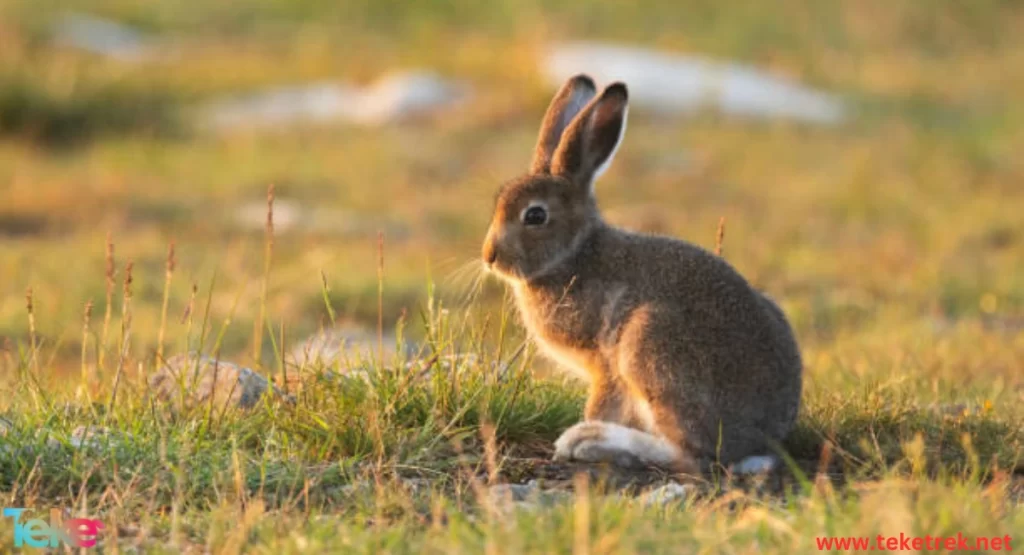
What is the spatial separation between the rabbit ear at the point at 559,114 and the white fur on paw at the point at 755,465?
3.97 feet

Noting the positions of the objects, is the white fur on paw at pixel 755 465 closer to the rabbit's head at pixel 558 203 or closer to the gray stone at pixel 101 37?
the rabbit's head at pixel 558 203

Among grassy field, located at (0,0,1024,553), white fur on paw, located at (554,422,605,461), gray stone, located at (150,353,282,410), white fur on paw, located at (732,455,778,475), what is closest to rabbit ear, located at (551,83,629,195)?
grassy field, located at (0,0,1024,553)

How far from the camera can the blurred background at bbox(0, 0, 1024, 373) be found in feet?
30.2

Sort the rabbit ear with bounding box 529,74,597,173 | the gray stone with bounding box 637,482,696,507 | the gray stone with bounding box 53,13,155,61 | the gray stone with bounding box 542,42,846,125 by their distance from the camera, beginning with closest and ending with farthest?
the gray stone with bounding box 637,482,696,507
the rabbit ear with bounding box 529,74,597,173
the gray stone with bounding box 542,42,846,125
the gray stone with bounding box 53,13,155,61

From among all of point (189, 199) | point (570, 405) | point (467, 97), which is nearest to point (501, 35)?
point (467, 97)

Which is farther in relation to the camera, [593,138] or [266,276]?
[593,138]

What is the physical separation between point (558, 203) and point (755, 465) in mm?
1068

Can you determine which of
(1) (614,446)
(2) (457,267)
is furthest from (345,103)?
(1) (614,446)

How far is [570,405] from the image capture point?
5.23 meters

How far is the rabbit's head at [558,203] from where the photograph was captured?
5074mm

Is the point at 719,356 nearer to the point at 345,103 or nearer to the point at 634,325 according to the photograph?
the point at 634,325

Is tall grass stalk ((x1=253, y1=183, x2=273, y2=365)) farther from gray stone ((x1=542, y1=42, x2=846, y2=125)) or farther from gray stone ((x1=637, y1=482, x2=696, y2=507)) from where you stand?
gray stone ((x1=542, y1=42, x2=846, y2=125))

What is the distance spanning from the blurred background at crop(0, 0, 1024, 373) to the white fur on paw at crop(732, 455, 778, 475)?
2.30 m

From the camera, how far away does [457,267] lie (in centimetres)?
1044
